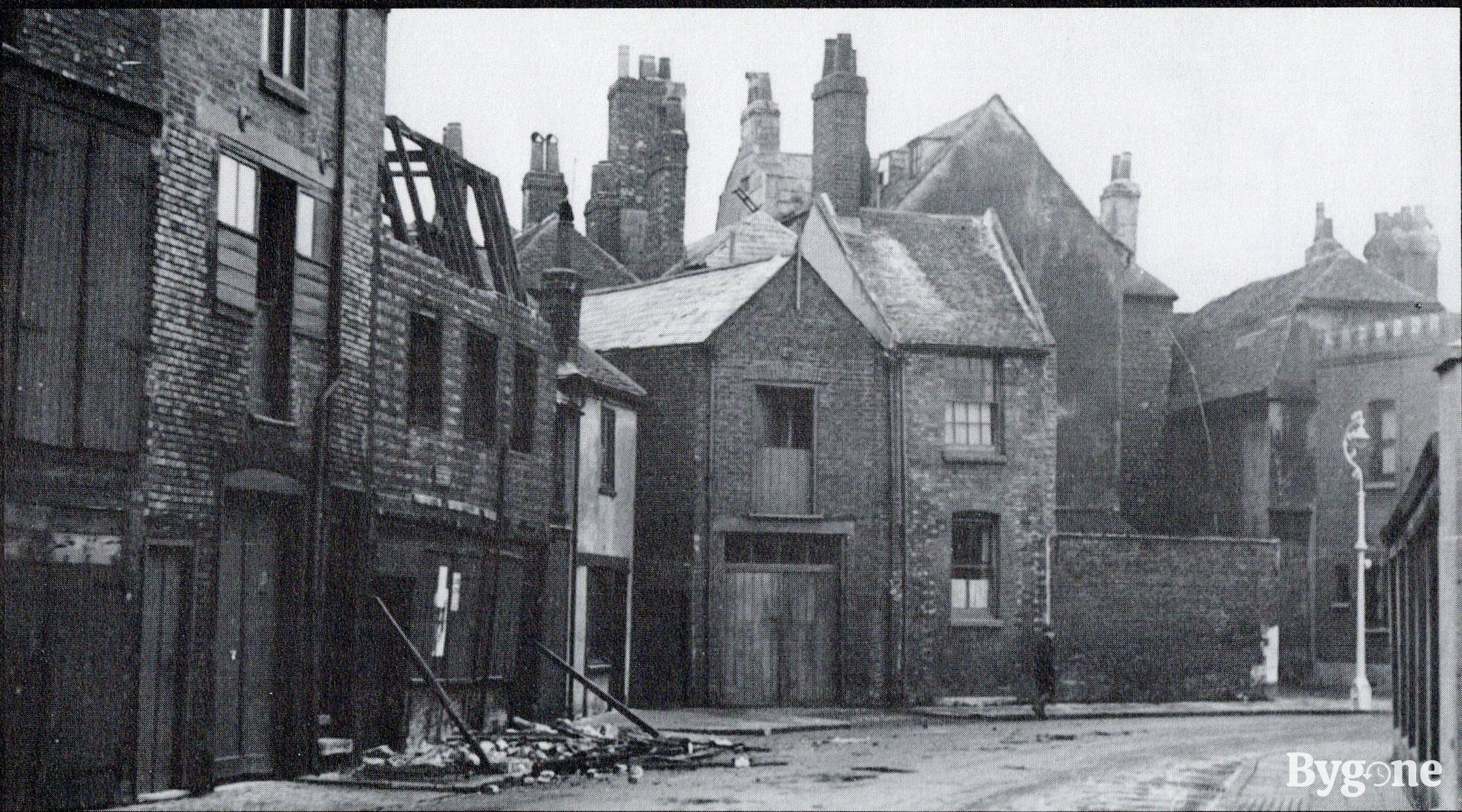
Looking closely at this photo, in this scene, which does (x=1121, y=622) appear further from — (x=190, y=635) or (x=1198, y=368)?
(x=190, y=635)

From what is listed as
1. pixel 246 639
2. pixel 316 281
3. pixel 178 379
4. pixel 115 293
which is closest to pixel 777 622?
pixel 316 281

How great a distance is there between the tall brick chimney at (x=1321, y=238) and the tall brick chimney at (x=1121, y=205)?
4.91m

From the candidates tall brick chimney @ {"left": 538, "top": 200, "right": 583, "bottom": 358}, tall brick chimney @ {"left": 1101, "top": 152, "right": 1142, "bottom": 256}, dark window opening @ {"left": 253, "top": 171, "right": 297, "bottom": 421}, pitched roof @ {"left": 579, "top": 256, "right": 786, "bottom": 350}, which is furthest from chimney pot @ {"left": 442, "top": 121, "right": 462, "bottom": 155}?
tall brick chimney @ {"left": 1101, "top": 152, "right": 1142, "bottom": 256}

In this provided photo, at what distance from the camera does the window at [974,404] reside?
33.0 m

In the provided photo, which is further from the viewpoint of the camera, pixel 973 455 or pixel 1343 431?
pixel 1343 431

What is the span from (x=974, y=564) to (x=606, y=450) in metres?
7.68

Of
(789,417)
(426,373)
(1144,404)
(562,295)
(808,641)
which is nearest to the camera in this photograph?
(426,373)

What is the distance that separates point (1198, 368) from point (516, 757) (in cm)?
2750

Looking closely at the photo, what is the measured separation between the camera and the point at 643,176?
44344 mm

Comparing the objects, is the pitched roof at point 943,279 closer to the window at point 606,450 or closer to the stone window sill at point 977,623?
the stone window sill at point 977,623

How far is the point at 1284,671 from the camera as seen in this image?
38812mm

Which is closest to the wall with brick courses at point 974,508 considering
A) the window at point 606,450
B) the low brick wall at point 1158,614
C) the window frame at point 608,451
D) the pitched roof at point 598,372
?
the low brick wall at point 1158,614

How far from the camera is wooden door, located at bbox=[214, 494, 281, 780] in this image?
53.3 ft

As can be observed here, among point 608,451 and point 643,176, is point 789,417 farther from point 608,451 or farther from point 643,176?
point 643,176
